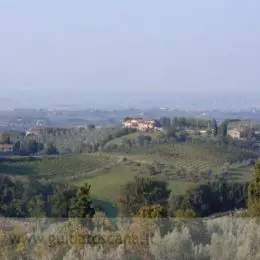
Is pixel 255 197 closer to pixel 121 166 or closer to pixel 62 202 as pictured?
pixel 62 202

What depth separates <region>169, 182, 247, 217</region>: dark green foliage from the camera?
20.6 m

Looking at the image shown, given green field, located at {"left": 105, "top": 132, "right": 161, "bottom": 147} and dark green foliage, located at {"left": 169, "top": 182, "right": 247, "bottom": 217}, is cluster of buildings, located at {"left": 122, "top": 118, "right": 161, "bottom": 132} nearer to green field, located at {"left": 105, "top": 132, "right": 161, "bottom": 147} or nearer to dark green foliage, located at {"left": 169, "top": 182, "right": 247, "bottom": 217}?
green field, located at {"left": 105, "top": 132, "right": 161, "bottom": 147}

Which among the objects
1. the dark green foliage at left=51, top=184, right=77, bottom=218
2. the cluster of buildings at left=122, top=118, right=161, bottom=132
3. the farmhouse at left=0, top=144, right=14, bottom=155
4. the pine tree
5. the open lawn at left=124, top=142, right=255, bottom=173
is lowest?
the farmhouse at left=0, top=144, right=14, bottom=155

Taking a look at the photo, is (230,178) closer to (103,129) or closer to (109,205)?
(109,205)

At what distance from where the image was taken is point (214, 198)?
2242 centimetres

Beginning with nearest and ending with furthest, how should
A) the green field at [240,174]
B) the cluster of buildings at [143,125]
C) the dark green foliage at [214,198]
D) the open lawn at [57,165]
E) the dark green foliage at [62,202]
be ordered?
the dark green foliage at [62,202]
the dark green foliage at [214,198]
the green field at [240,174]
the open lawn at [57,165]
the cluster of buildings at [143,125]

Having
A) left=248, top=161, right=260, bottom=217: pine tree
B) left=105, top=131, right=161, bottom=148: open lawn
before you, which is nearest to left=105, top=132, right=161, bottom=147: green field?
left=105, top=131, right=161, bottom=148: open lawn

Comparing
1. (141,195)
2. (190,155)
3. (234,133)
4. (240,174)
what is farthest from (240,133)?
(141,195)

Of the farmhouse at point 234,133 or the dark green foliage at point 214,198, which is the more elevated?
the farmhouse at point 234,133

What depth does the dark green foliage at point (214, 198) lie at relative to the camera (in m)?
20.6

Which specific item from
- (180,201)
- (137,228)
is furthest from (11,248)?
(180,201)

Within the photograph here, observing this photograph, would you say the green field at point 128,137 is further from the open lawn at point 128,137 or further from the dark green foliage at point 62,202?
the dark green foliage at point 62,202

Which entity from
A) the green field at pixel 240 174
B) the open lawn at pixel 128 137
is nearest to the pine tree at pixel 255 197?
the green field at pixel 240 174

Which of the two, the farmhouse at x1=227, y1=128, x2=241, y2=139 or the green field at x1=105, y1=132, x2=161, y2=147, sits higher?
the farmhouse at x1=227, y1=128, x2=241, y2=139
